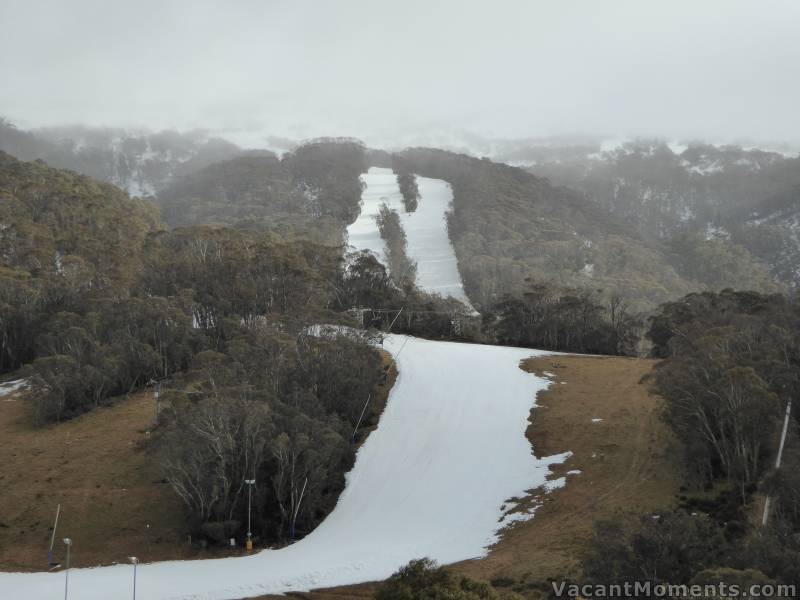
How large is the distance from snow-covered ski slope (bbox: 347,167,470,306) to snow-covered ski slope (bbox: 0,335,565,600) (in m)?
69.7

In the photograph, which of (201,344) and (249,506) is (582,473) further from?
(201,344)

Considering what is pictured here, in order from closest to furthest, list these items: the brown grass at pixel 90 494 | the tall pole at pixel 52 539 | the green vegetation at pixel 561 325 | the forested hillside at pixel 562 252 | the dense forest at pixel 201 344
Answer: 1. the tall pole at pixel 52 539
2. the brown grass at pixel 90 494
3. the dense forest at pixel 201 344
4. the green vegetation at pixel 561 325
5. the forested hillside at pixel 562 252

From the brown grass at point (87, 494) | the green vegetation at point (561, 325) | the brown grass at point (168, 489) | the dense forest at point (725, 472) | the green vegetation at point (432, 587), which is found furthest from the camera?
the green vegetation at point (561, 325)

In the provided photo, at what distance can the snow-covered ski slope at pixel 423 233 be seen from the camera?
129500 mm

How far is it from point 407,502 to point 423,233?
130 m

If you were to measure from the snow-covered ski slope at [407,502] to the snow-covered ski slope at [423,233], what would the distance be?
69.7 meters

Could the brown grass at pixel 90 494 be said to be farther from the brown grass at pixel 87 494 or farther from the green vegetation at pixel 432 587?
the green vegetation at pixel 432 587

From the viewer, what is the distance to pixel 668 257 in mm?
171625

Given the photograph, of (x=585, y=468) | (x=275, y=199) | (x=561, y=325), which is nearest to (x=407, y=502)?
(x=585, y=468)

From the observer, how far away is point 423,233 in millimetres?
159625

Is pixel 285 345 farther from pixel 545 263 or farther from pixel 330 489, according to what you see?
pixel 545 263

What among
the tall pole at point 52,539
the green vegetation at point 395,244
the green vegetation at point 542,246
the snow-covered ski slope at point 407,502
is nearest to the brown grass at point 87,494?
the tall pole at point 52,539

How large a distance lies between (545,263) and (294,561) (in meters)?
110

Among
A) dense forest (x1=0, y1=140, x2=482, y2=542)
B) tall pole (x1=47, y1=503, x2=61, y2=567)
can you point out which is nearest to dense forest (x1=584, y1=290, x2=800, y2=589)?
dense forest (x1=0, y1=140, x2=482, y2=542)
